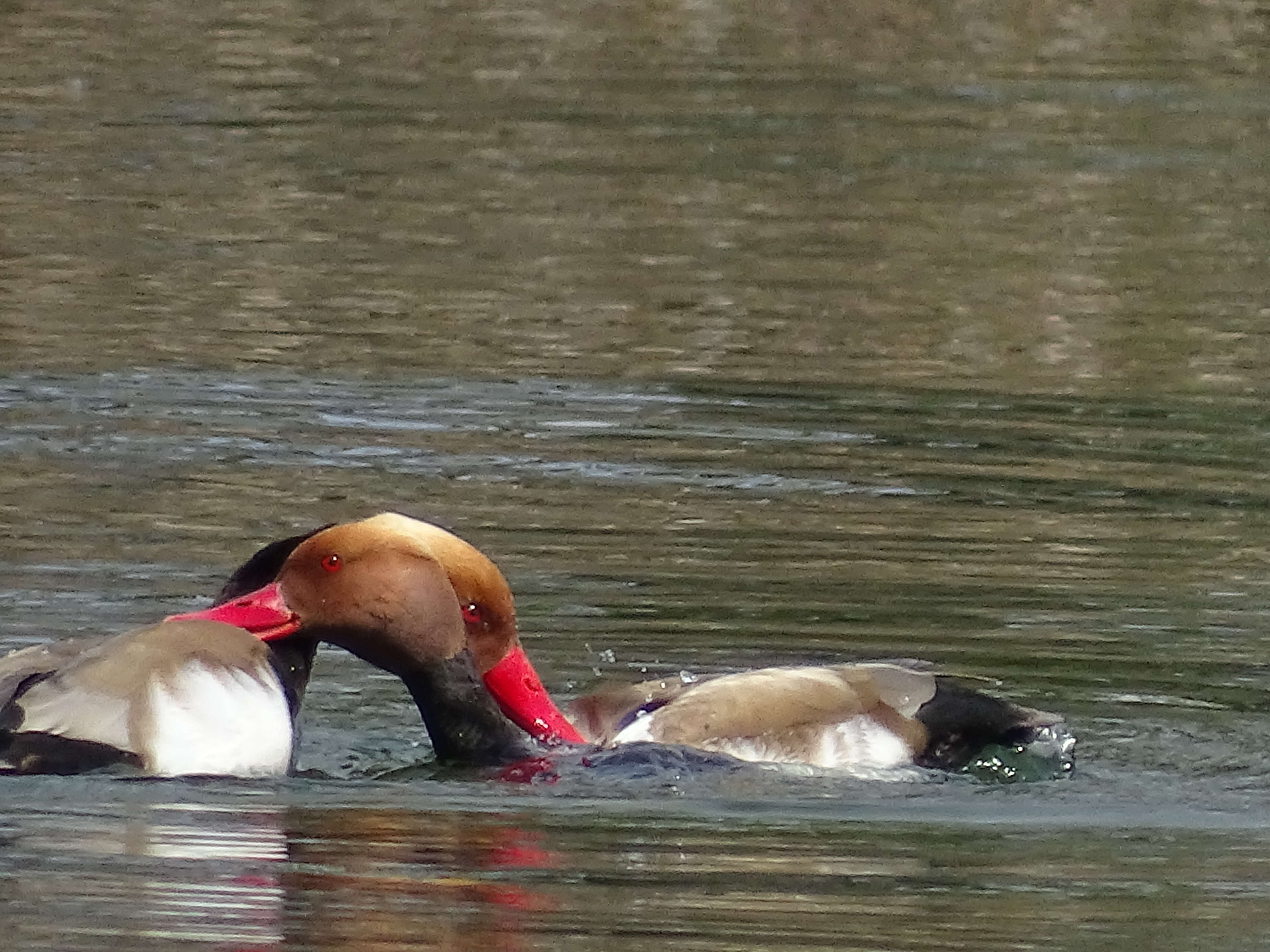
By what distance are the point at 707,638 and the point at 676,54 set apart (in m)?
16.5

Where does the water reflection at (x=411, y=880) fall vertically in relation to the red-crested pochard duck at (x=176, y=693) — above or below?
below

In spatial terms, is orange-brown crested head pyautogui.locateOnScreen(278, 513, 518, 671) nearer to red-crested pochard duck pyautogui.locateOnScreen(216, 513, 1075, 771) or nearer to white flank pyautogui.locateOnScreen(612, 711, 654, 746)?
red-crested pochard duck pyautogui.locateOnScreen(216, 513, 1075, 771)

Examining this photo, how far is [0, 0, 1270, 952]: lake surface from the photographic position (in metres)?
6.91

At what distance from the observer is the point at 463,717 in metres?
8.05

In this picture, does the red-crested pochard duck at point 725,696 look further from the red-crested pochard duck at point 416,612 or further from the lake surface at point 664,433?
the lake surface at point 664,433

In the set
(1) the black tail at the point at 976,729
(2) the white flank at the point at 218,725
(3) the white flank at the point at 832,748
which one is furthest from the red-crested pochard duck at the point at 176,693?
(1) the black tail at the point at 976,729

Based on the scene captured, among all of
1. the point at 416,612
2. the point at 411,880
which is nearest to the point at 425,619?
the point at 416,612

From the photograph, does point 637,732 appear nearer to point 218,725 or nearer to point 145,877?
point 218,725

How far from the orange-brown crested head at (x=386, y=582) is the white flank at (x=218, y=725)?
0.97 feet

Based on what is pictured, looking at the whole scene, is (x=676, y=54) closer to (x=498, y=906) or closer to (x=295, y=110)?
(x=295, y=110)

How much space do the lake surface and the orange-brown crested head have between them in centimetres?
39

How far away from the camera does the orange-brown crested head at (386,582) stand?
7.89 metres

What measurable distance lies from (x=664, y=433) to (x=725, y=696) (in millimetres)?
4231

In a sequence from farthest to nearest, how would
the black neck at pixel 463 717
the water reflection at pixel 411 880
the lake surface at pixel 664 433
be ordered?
the black neck at pixel 463 717 → the lake surface at pixel 664 433 → the water reflection at pixel 411 880
